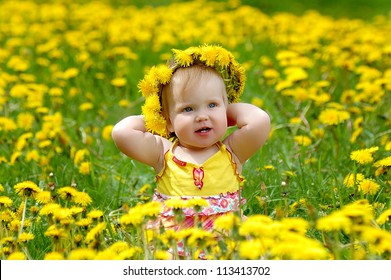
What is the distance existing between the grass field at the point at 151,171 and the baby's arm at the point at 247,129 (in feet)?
0.60

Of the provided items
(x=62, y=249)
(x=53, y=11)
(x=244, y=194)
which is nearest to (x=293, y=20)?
(x=53, y=11)

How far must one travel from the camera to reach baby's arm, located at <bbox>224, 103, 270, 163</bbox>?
2.57 meters

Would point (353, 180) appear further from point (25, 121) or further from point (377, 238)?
point (25, 121)

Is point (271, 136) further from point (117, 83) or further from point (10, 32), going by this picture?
point (10, 32)

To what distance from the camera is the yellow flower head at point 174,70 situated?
2.50 meters

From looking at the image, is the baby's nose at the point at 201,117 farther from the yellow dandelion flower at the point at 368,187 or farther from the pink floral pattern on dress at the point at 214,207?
the yellow dandelion flower at the point at 368,187

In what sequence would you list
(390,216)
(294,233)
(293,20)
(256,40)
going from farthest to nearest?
(293,20) → (256,40) → (390,216) → (294,233)

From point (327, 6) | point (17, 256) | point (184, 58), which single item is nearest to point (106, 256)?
point (17, 256)

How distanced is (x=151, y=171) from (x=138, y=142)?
2.82 ft

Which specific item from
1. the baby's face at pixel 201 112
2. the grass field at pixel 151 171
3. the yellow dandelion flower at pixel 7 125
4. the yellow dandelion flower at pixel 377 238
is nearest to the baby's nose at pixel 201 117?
the baby's face at pixel 201 112

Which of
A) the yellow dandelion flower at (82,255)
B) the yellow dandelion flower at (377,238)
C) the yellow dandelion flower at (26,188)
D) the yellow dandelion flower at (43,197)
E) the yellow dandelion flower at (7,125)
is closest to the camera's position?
the yellow dandelion flower at (377,238)

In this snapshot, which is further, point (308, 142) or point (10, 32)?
point (10, 32)

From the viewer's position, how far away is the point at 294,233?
6.21ft

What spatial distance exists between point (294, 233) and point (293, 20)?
16.1ft
